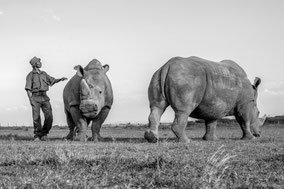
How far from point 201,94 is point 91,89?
8.66 ft

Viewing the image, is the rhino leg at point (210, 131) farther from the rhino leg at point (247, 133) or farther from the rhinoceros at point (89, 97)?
the rhinoceros at point (89, 97)

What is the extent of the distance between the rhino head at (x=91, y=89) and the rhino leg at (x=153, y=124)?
1599mm

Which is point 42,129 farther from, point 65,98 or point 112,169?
point 112,169

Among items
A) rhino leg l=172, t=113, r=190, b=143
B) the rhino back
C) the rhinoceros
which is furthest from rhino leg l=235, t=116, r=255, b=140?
the rhinoceros

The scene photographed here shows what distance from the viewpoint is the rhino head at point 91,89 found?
400 inches

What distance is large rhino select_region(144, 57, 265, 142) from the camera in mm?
9211

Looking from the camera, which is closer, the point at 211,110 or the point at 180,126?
the point at 180,126

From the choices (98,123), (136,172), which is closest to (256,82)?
(98,123)

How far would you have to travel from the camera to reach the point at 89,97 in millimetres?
10172

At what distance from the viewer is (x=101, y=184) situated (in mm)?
3725

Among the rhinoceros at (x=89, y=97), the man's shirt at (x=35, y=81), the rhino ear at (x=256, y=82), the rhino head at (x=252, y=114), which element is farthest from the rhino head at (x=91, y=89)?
the rhino ear at (x=256, y=82)

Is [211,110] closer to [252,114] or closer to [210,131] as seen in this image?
[210,131]

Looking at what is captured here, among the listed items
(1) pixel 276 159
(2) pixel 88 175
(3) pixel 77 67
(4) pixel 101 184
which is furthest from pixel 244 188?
(3) pixel 77 67

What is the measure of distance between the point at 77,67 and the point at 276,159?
6327mm
